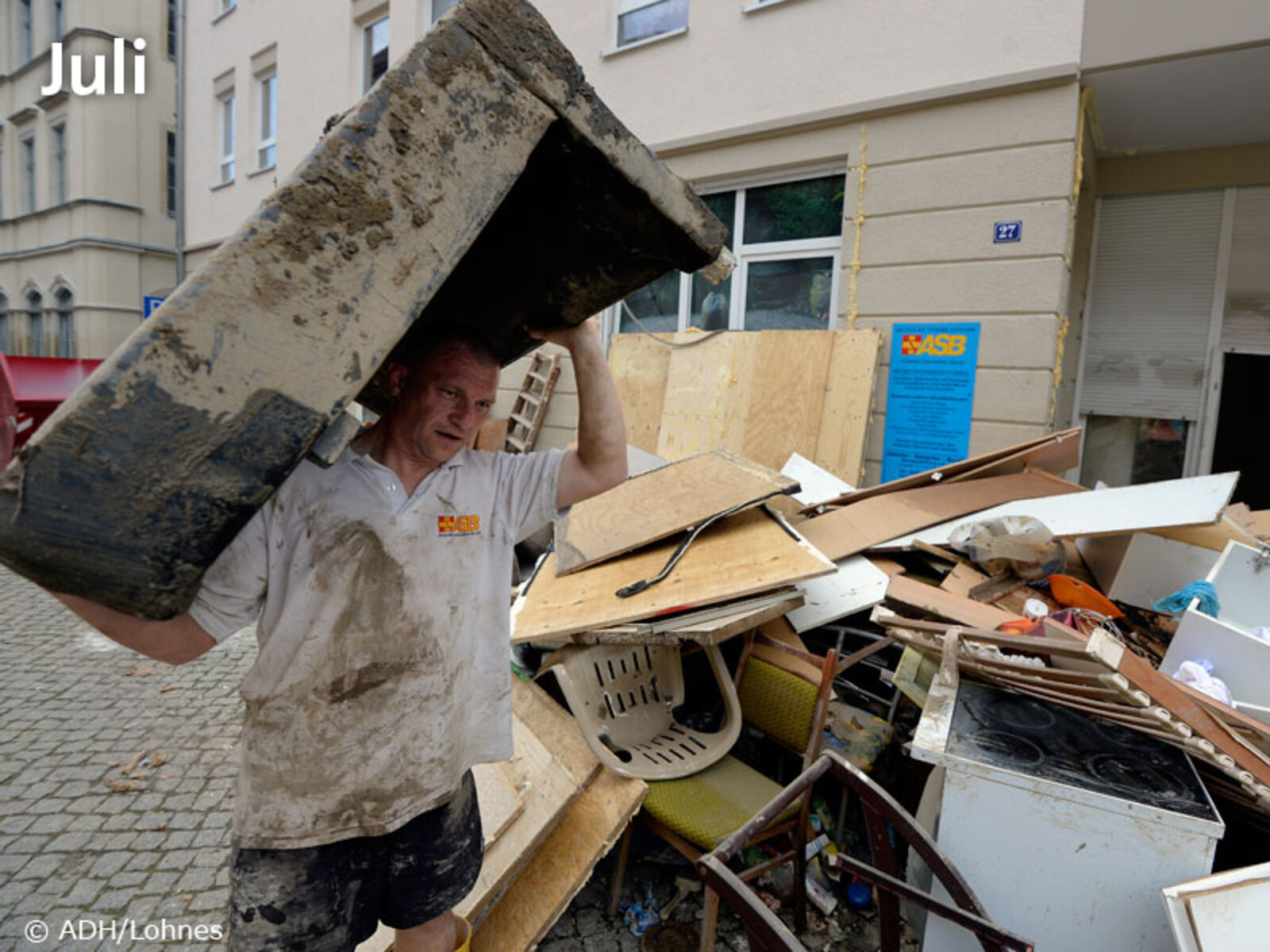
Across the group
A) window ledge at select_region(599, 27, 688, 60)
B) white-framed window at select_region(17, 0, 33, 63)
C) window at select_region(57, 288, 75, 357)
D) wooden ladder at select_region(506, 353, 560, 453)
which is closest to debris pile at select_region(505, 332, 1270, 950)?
wooden ladder at select_region(506, 353, 560, 453)

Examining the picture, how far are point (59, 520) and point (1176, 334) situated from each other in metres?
7.19

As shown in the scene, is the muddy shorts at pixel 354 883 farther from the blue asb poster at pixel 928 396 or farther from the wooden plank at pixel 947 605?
the blue asb poster at pixel 928 396

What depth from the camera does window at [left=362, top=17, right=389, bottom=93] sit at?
9461mm

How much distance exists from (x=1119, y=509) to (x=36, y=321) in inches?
967

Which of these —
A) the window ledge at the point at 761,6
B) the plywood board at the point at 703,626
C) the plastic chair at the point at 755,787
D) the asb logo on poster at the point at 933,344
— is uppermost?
the window ledge at the point at 761,6

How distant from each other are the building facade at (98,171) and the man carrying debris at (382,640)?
1880 centimetres

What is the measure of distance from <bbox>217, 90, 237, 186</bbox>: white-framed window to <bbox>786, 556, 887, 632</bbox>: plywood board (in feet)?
47.5

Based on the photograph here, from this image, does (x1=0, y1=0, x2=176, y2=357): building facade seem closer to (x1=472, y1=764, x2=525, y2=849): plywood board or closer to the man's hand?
(x1=472, y1=764, x2=525, y2=849): plywood board

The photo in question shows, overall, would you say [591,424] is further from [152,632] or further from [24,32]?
[24,32]

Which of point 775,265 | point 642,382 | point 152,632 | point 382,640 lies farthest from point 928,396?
point 152,632

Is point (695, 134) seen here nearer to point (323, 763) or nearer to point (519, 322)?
point (519, 322)

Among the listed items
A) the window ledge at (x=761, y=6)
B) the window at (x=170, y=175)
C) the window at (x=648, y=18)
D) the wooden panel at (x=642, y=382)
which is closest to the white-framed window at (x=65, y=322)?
the window at (x=170, y=175)

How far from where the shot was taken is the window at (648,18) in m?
6.27

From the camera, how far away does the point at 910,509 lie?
400 centimetres
